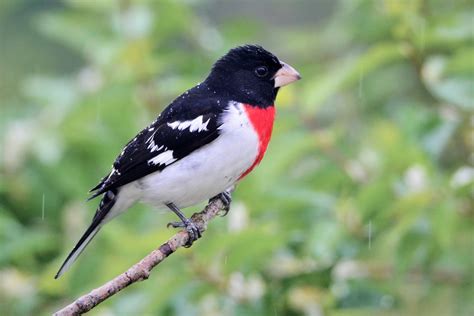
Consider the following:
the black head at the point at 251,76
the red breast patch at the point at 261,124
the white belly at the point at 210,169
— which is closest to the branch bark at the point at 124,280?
the white belly at the point at 210,169

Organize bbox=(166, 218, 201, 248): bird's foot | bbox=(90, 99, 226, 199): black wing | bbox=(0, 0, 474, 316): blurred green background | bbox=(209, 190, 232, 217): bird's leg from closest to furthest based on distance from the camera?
bbox=(166, 218, 201, 248): bird's foot < bbox=(90, 99, 226, 199): black wing < bbox=(209, 190, 232, 217): bird's leg < bbox=(0, 0, 474, 316): blurred green background

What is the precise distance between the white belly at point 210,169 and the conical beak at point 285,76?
0.17m

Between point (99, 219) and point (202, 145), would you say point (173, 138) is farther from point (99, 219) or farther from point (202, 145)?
point (99, 219)

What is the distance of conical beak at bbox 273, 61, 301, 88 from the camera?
3.17 metres

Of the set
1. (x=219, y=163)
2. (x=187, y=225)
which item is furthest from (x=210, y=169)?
(x=187, y=225)

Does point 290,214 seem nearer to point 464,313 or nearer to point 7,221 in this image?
point 464,313

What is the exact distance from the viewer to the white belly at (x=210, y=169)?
296cm

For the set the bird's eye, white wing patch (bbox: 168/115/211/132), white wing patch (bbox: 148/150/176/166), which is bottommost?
white wing patch (bbox: 148/150/176/166)

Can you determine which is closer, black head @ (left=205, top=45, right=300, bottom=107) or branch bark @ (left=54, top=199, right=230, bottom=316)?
branch bark @ (left=54, top=199, right=230, bottom=316)

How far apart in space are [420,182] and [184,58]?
5.27 feet

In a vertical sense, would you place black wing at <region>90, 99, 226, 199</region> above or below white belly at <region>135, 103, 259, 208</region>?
above

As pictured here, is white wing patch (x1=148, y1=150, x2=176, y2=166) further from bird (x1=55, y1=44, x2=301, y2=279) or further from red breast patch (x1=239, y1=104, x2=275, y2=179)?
red breast patch (x1=239, y1=104, x2=275, y2=179)

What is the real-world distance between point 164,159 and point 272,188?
621 millimetres

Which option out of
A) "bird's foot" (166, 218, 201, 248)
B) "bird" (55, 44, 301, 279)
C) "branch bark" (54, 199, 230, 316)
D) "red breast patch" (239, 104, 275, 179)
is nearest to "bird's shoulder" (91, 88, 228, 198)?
"bird" (55, 44, 301, 279)
